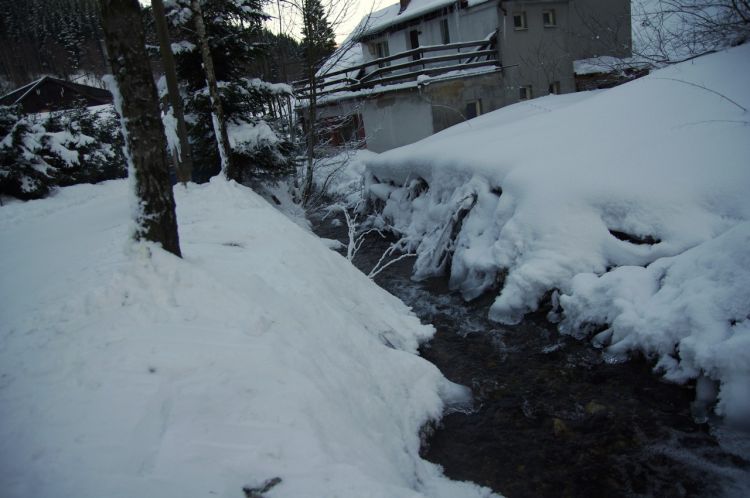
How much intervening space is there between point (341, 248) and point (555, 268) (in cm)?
640

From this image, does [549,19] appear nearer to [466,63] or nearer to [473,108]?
[466,63]

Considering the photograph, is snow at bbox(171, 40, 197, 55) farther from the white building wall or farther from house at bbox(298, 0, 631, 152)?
the white building wall

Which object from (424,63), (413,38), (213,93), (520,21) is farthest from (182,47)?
(413,38)

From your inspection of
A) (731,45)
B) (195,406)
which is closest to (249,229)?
(195,406)

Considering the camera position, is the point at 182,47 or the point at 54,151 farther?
the point at 54,151

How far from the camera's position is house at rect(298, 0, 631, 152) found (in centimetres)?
1692

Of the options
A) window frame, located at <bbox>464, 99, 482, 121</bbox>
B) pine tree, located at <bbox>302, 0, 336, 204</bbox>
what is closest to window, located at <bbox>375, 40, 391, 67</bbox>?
window frame, located at <bbox>464, 99, 482, 121</bbox>

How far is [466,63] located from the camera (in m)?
17.5

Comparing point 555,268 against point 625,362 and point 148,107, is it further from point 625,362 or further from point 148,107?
point 148,107

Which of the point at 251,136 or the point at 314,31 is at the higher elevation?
the point at 314,31

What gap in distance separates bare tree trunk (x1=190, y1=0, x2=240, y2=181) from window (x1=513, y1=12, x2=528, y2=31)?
14.1 meters

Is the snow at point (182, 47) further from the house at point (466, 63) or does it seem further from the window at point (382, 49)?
the window at point (382, 49)

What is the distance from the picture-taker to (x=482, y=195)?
8.30m

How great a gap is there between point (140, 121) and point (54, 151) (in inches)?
720
